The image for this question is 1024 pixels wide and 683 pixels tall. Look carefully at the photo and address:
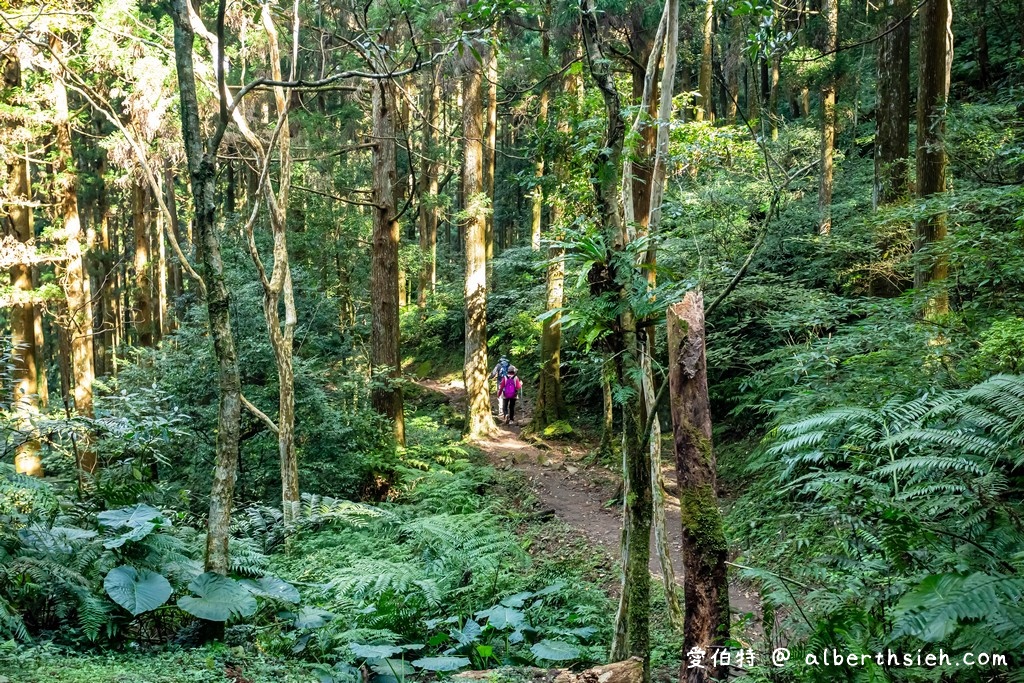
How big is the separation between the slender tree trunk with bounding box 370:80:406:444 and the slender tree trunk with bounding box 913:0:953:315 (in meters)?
8.38

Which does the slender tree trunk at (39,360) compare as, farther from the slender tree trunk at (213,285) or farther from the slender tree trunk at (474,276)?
the slender tree trunk at (213,285)

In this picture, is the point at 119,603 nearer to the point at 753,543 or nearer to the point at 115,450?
the point at 115,450

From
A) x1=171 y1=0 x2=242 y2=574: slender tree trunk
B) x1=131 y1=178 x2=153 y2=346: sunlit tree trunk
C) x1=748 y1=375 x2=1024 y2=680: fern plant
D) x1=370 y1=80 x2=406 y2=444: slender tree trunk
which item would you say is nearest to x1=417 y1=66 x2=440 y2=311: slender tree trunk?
x1=131 y1=178 x2=153 y2=346: sunlit tree trunk

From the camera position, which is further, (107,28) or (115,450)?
(107,28)

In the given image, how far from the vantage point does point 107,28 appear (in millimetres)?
10945

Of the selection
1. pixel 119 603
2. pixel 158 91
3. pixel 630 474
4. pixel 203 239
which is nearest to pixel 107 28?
pixel 158 91

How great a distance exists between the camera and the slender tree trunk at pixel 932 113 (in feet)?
29.5

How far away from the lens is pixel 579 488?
12.1m

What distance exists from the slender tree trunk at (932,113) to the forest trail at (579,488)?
4.86 metres

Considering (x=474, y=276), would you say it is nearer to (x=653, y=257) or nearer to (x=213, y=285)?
(x=653, y=257)

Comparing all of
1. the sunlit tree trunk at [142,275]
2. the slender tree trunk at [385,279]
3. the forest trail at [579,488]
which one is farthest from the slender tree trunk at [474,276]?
the sunlit tree trunk at [142,275]

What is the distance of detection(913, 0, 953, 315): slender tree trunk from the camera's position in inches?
353

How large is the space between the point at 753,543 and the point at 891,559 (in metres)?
4.08

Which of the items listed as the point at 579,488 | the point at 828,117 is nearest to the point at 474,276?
the point at 579,488
